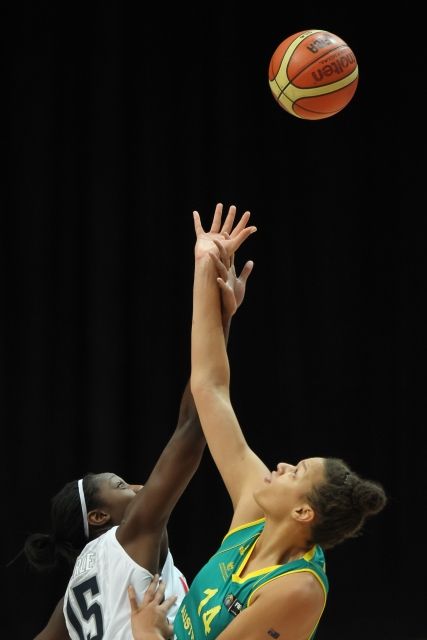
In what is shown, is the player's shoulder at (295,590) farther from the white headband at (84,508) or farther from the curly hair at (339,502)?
the white headband at (84,508)

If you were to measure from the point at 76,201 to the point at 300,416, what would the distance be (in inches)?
59.4

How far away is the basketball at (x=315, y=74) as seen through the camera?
119 inches

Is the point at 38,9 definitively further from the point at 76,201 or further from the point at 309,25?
the point at 309,25

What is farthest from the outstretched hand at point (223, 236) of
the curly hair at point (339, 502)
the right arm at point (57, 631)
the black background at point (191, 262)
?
the black background at point (191, 262)

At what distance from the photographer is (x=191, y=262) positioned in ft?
16.0

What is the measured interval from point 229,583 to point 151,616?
191mm

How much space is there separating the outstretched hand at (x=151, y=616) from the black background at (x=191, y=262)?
236cm

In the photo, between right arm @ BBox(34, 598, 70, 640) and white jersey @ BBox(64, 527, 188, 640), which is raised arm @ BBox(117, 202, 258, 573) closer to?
white jersey @ BBox(64, 527, 188, 640)

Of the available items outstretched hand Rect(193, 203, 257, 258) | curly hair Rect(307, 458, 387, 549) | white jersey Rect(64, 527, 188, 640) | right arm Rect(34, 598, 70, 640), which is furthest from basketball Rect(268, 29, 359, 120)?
right arm Rect(34, 598, 70, 640)

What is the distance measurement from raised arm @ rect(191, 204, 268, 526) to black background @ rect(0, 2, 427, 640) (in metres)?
2.34

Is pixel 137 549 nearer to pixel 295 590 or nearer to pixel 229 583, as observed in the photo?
pixel 229 583

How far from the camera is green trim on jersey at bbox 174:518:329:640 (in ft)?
7.02

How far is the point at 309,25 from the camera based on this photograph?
5035mm

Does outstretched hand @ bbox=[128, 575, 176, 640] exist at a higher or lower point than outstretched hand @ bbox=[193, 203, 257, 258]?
lower
